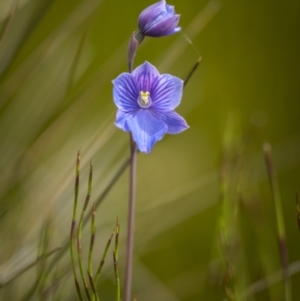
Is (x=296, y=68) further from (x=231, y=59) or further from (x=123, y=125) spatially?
(x=123, y=125)

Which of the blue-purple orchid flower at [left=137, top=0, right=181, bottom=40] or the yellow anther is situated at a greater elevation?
the blue-purple orchid flower at [left=137, top=0, right=181, bottom=40]

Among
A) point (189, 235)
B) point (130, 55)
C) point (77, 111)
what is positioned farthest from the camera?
point (189, 235)

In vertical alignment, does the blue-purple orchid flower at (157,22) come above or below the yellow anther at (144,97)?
above

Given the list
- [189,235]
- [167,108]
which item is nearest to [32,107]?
[167,108]

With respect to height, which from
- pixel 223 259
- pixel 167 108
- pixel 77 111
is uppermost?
pixel 77 111

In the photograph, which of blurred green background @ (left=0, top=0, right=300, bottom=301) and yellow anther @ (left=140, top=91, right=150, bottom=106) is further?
blurred green background @ (left=0, top=0, right=300, bottom=301)
